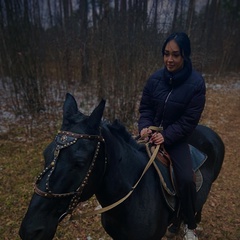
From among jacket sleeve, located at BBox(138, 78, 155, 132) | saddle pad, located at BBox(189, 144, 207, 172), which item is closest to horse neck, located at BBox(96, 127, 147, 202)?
jacket sleeve, located at BBox(138, 78, 155, 132)

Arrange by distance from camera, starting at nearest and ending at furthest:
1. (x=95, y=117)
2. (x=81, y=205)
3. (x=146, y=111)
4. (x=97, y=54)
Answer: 1. (x=95, y=117)
2. (x=146, y=111)
3. (x=81, y=205)
4. (x=97, y=54)

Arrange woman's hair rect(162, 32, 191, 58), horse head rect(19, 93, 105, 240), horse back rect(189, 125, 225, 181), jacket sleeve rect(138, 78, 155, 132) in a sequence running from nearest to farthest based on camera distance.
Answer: horse head rect(19, 93, 105, 240) → woman's hair rect(162, 32, 191, 58) → jacket sleeve rect(138, 78, 155, 132) → horse back rect(189, 125, 225, 181)

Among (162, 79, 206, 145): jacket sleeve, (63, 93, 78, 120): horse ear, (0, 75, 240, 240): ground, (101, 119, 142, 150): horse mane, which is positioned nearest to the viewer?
(63, 93, 78, 120): horse ear

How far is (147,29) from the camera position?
7566 mm

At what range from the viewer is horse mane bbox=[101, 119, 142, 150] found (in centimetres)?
213

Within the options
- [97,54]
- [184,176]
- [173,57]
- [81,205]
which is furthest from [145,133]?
[97,54]

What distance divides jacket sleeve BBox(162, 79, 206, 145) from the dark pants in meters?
0.15

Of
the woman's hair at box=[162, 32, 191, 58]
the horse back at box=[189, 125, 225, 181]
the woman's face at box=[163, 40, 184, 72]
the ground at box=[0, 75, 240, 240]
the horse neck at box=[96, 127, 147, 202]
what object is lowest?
the ground at box=[0, 75, 240, 240]

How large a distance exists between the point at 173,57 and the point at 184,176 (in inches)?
46.7

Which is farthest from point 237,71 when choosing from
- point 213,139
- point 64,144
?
point 64,144

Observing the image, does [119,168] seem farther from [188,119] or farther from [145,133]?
[188,119]

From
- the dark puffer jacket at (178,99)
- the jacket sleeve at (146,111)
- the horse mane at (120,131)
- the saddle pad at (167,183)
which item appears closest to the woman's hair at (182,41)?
the dark puffer jacket at (178,99)

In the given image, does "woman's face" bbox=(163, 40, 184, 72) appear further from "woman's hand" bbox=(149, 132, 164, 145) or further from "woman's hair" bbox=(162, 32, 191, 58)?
"woman's hand" bbox=(149, 132, 164, 145)

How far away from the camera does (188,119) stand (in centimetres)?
258
